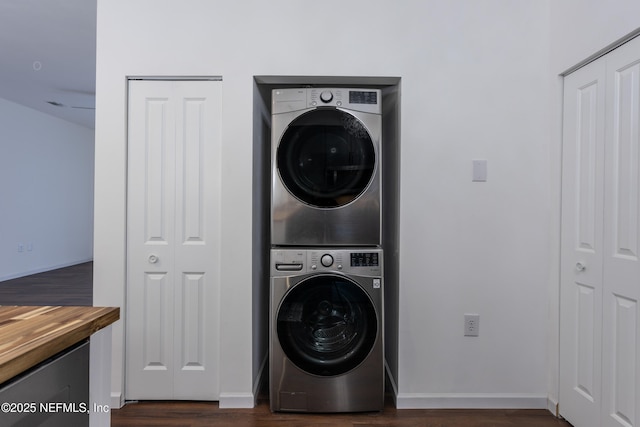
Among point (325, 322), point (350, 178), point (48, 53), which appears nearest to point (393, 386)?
point (325, 322)

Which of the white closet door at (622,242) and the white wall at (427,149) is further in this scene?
the white wall at (427,149)

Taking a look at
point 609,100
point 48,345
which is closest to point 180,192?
point 48,345

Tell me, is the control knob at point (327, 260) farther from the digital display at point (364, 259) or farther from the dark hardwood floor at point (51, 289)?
the dark hardwood floor at point (51, 289)

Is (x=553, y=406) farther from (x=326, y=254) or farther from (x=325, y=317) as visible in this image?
(x=326, y=254)

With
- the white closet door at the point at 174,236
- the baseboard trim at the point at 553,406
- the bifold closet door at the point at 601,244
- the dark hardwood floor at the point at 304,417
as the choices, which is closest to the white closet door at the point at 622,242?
the bifold closet door at the point at 601,244

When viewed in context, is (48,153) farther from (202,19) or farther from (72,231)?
(202,19)

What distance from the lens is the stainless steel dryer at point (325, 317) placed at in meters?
2.14

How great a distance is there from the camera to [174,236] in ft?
7.48

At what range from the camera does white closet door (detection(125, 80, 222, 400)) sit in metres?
2.27

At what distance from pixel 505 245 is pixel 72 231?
7729 millimetres

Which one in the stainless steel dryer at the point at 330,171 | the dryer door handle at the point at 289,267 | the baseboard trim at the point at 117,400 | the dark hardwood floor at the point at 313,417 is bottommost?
the dark hardwood floor at the point at 313,417

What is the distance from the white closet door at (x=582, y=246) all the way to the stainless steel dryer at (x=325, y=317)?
3.31 feet

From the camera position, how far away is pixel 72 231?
734 cm

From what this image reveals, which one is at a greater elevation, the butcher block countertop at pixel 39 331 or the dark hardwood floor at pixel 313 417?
the butcher block countertop at pixel 39 331
